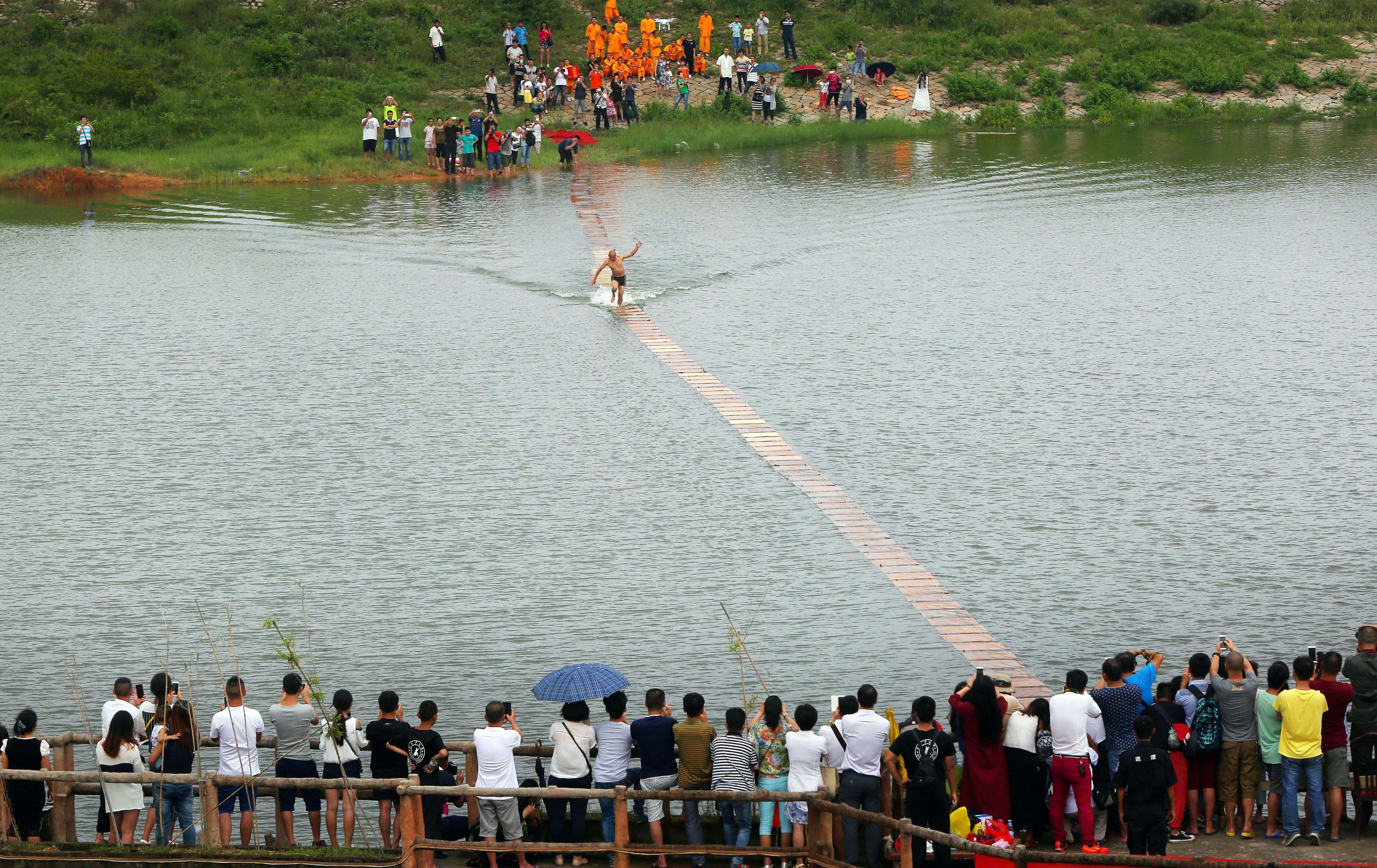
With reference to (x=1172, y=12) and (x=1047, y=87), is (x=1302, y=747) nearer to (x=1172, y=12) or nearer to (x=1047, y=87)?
(x=1047, y=87)

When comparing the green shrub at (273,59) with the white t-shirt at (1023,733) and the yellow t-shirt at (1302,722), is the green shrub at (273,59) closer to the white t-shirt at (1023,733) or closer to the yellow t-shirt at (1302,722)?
the white t-shirt at (1023,733)

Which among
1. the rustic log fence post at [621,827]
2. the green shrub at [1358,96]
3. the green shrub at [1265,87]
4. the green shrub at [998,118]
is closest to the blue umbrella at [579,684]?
the rustic log fence post at [621,827]

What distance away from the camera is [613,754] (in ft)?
34.7

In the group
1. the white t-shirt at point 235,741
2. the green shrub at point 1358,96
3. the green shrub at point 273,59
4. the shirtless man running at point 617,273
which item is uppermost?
the green shrub at point 273,59

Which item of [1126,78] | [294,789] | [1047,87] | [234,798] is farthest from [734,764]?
[1126,78]

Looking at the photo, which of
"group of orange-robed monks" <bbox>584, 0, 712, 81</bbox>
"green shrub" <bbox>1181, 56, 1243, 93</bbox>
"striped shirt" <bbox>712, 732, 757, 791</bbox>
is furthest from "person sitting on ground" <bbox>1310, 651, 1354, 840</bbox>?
"green shrub" <bbox>1181, 56, 1243, 93</bbox>

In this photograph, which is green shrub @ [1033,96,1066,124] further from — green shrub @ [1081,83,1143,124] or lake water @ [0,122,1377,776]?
lake water @ [0,122,1377,776]

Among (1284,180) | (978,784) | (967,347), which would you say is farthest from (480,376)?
(1284,180)

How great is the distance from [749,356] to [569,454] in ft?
18.5

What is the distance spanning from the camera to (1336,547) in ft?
54.1

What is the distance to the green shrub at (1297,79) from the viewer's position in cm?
5494

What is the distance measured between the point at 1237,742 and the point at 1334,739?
68 centimetres

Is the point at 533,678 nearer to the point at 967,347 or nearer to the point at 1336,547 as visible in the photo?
the point at 1336,547

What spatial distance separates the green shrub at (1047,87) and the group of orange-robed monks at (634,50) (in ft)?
39.1
